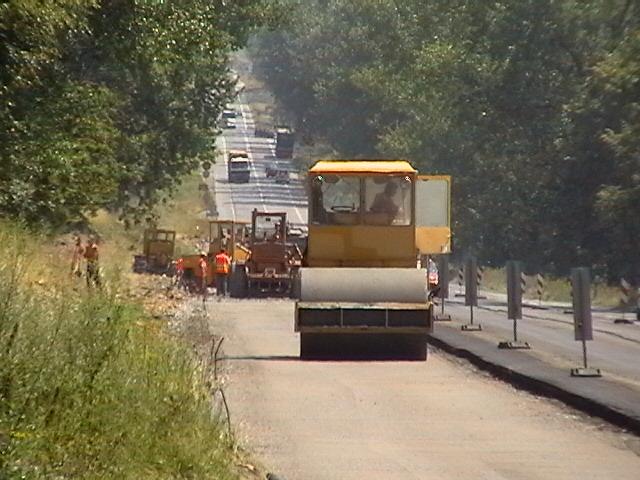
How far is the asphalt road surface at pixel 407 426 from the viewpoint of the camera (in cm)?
1506

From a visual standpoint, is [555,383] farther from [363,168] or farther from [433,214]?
[433,214]

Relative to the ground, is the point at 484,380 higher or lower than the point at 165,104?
lower

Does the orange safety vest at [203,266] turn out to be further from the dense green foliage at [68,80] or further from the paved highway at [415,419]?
the paved highway at [415,419]

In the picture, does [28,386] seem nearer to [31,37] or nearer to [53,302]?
[53,302]

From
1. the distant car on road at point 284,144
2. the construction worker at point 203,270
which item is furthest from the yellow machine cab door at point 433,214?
the distant car on road at point 284,144

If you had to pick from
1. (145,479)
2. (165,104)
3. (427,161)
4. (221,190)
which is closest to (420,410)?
Answer: (145,479)

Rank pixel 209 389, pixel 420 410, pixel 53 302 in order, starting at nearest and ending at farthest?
pixel 53 302
pixel 209 389
pixel 420 410

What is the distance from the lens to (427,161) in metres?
93.2

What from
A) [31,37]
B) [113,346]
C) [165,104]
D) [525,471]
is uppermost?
[165,104]

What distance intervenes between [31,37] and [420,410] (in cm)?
757

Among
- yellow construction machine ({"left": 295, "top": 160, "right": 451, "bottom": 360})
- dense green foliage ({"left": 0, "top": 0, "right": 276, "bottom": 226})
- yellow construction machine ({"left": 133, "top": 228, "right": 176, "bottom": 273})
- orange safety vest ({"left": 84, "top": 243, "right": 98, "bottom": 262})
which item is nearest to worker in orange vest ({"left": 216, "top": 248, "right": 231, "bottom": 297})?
yellow construction machine ({"left": 133, "top": 228, "right": 176, "bottom": 273})

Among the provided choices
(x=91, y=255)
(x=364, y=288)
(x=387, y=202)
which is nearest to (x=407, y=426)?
(x=91, y=255)

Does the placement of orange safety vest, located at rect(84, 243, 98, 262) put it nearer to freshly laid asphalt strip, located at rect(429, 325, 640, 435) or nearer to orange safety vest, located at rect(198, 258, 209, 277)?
freshly laid asphalt strip, located at rect(429, 325, 640, 435)

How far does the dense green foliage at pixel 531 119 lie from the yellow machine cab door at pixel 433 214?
2175 centimetres
